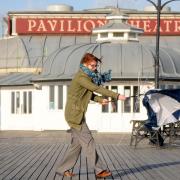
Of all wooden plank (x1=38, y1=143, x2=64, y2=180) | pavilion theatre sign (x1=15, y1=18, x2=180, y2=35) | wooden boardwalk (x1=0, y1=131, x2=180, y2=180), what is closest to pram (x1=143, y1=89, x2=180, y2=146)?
wooden boardwalk (x1=0, y1=131, x2=180, y2=180)

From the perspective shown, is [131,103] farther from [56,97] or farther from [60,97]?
[56,97]

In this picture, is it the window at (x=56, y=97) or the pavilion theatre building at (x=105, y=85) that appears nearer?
the pavilion theatre building at (x=105, y=85)

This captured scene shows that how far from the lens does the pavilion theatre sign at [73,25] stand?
216ft

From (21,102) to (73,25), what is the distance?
2482 cm

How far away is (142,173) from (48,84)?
26.7m

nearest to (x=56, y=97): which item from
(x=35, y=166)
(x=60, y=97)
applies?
(x=60, y=97)

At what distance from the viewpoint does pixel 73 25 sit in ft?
217

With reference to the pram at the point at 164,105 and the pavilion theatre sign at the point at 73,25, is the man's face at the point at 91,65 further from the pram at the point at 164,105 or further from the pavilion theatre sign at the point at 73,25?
the pavilion theatre sign at the point at 73,25

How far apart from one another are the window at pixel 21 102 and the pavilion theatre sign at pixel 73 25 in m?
23.0

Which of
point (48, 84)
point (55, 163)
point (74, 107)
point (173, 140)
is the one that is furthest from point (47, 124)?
point (74, 107)

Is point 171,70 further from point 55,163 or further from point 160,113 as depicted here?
point 55,163

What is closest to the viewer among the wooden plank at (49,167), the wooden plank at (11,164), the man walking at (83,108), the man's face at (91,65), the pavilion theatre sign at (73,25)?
the man walking at (83,108)

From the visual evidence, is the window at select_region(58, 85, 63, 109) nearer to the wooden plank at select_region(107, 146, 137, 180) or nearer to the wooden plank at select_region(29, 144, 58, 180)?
the wooden plank at select_region(29, 144, 58, 180)

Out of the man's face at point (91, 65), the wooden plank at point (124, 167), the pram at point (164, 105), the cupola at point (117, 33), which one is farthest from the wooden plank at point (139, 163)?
the cupola at point (117, 33)
